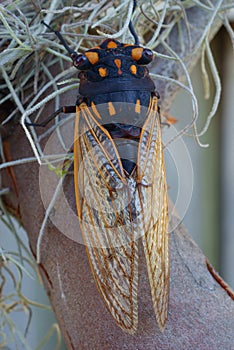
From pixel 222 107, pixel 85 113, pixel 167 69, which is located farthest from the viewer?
pixel 222 107

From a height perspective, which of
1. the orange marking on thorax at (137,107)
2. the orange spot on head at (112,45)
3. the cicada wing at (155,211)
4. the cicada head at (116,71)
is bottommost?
the cicada wing at (155,211)

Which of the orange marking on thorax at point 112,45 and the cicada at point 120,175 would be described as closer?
the cicada at point 120,175

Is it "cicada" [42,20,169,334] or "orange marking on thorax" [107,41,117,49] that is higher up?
"orange marking on thorax" [107,41,117,49]

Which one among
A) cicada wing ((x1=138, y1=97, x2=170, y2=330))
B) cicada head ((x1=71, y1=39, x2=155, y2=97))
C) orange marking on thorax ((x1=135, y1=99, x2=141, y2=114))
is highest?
cicada head ((x1=71, y1=39, x2=155, y2=97))

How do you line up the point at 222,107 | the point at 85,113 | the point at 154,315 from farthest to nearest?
1. the point at 222,107
2. the point at 85,113
3. the point at 154,315

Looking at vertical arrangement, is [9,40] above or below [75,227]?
above

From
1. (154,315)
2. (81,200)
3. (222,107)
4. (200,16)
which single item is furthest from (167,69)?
(222,107)

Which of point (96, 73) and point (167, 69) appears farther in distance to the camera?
point (167, 69)

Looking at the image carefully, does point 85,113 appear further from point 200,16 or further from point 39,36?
point 200,16

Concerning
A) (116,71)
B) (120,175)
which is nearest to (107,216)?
(120,175)
